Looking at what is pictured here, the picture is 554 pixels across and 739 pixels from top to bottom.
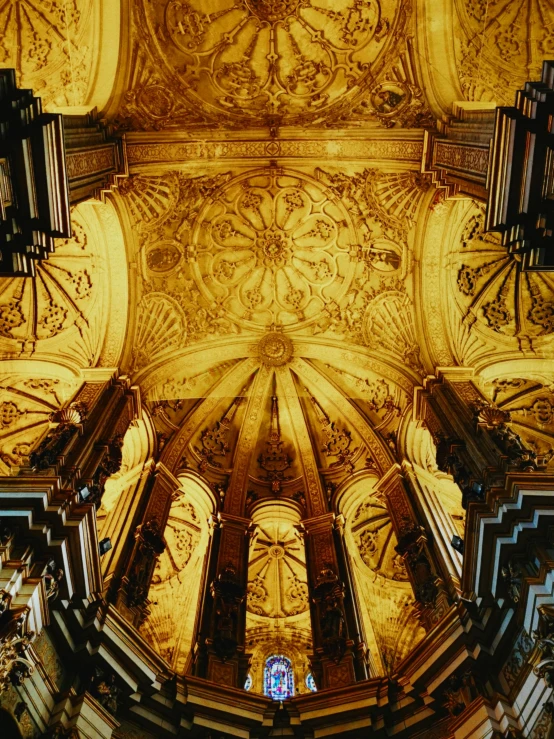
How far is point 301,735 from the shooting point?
862cm

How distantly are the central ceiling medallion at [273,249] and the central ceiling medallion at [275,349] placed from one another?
35 cm

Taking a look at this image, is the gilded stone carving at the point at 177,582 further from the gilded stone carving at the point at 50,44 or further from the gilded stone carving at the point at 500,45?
the gilded stone carving at the point at 500,45

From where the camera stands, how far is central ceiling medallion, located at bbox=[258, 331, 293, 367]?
15.5m

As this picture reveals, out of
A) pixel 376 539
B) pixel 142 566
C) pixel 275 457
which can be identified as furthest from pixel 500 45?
pixel 142 566

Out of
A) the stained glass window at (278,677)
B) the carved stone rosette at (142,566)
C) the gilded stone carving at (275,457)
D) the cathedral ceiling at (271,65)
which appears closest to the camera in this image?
the carved stone rosette at (142,566)

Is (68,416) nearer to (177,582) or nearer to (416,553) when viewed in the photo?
(177,582)

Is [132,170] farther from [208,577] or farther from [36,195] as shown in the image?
[208,577]

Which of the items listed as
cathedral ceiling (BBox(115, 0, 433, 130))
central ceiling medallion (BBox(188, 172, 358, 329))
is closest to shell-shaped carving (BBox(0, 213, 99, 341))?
central ceiling medallion (BBox(188, 172, 358, 329))

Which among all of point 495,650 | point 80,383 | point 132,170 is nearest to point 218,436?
point 80,383

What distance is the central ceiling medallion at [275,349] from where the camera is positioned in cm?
1548

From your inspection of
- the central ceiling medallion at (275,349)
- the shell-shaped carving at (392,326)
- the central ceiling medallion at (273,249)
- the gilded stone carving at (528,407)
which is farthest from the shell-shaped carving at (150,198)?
the gilded stone carving at (528,407)

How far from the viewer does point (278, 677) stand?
47.4 ft

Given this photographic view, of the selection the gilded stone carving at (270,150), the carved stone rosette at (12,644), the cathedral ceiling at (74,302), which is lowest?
the carved stone rosette at (12,644)

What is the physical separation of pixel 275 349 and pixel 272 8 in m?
7.30
